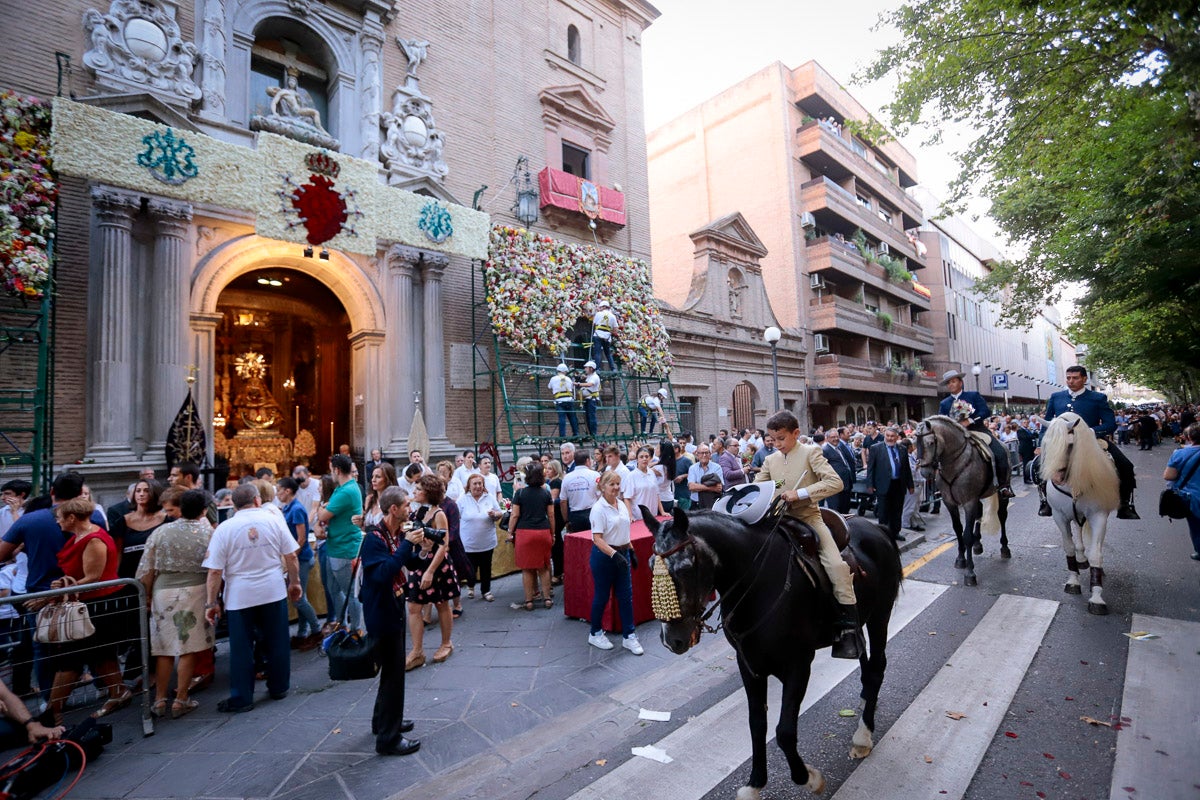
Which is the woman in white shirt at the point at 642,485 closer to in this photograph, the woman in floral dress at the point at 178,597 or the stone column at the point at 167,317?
the woman in floral dress at the point at 178,597

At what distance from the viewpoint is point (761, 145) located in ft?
94.0

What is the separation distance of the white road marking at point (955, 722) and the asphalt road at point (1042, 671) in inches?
2.9

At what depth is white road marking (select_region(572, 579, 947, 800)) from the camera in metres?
3.47

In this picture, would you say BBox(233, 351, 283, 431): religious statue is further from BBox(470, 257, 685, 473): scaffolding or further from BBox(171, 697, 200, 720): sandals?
BBox(171, 697, 200, 720): sandals

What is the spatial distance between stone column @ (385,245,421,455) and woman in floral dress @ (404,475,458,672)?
25.2 ft

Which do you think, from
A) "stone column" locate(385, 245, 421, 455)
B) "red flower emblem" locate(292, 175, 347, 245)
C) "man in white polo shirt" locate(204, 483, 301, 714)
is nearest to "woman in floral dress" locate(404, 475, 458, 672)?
"man in white polo shirt" locate(204, 483, 301, 714)

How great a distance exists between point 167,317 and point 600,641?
32.0ft

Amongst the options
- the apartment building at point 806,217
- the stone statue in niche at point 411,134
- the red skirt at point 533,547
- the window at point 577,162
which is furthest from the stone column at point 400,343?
the apartment building at point 806,217

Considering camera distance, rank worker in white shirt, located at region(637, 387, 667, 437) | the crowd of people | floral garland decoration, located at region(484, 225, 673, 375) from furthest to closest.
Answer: worker in white shirt, located at region(637, 387, 667, 437) < floral garland decoration, located at region(484, 225, 673, 375) < the crowd of people

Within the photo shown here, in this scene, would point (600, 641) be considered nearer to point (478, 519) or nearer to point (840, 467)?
point (478, 519)

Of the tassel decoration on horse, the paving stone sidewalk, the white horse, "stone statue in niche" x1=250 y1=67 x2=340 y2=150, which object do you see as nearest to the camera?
the tassel decoration on horse

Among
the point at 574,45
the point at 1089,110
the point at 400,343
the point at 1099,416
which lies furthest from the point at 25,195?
the point at 1089,110

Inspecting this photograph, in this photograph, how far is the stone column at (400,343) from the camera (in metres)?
13.0

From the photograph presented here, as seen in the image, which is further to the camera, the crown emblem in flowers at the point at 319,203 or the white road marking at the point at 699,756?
the crown emblem in flowers at the point at 319,203
